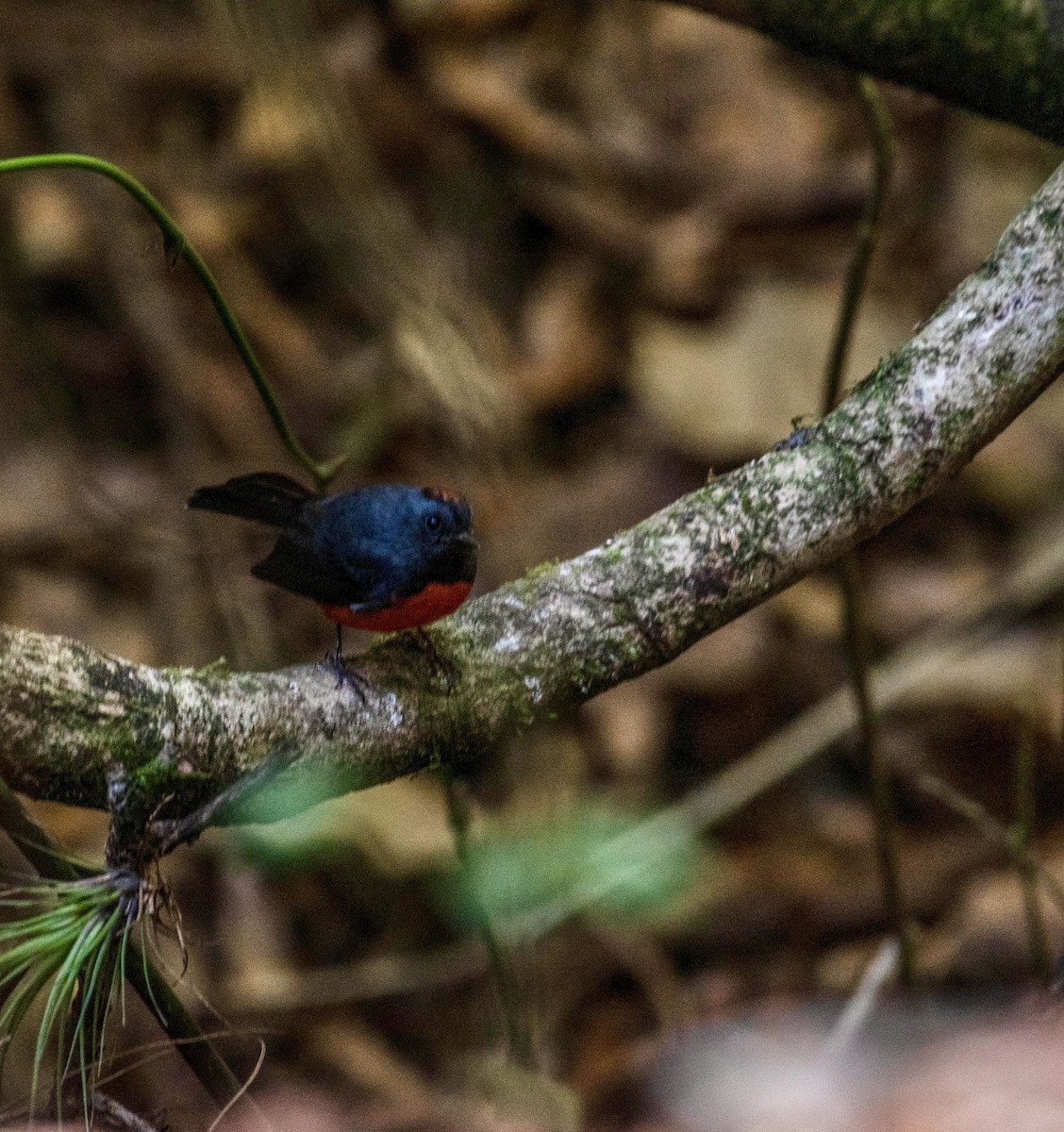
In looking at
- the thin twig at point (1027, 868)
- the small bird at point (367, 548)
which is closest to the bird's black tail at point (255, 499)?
the small bird at point (367, 548)

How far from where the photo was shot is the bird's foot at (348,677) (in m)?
1.97

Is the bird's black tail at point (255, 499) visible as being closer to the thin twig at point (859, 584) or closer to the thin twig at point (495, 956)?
the thin twig at point (495, 956)

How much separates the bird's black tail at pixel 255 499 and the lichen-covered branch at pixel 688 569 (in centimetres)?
77

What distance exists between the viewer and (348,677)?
200cm

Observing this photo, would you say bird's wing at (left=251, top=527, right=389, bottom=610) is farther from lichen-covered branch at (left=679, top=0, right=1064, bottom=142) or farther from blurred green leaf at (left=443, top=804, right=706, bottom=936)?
lichen-covered branch at (left=679, top=0, right=1064, bottom=142)

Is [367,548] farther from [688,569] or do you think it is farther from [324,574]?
[688,569]

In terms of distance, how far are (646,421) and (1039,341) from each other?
12.4 feet

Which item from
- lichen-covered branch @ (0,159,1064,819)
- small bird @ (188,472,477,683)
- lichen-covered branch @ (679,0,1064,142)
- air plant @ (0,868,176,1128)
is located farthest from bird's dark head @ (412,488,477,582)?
lichen-covered branch @ (679,0,1064,142)

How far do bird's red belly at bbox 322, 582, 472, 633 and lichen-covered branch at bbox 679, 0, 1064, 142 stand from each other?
1245 mm

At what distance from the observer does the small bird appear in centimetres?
246

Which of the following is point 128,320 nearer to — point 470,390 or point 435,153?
point 435,153

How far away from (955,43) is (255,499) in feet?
5.46

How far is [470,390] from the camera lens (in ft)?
14.3

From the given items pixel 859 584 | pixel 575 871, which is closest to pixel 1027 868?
pixel 859 584
